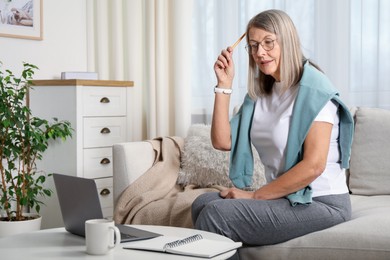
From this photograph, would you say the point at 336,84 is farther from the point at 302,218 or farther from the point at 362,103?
the point at 302,218

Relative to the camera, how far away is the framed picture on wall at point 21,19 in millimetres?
3555

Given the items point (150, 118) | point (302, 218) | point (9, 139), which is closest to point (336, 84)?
point (150, 118)

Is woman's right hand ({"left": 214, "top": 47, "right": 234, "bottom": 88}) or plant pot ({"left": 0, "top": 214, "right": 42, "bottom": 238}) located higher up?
woman's right hand ({"left": 214, "top": 47, "right": 234, "bottom": 88})

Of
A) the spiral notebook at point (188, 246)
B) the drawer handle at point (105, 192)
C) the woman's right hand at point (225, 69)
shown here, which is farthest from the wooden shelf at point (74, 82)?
the spiral notebook at point (188, 246)

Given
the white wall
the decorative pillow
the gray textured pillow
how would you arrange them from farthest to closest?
the white wall < the decorative pillow < the gray textured pillow

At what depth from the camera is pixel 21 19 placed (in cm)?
364

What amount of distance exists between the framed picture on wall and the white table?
195cm

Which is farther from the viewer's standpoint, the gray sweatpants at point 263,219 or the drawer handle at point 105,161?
the drawer handle at point 105,161

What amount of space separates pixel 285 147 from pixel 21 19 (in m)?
2.05

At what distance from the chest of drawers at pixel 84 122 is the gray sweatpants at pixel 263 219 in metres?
1.43

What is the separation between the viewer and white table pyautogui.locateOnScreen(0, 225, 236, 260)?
1.58 metres

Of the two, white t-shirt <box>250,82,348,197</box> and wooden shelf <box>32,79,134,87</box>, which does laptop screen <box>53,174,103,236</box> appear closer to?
white t-shirt <box>250,82,348,197</box>

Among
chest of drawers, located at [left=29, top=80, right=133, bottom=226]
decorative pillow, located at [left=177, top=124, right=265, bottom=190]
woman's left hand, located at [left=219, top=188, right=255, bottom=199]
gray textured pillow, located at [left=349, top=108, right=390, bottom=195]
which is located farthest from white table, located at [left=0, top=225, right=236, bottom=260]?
chest of drawers, located at [left=29, top=80, right=133, bottom=226]

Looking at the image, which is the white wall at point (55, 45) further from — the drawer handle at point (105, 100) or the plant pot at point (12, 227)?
the plant pot at point (12, 227)
